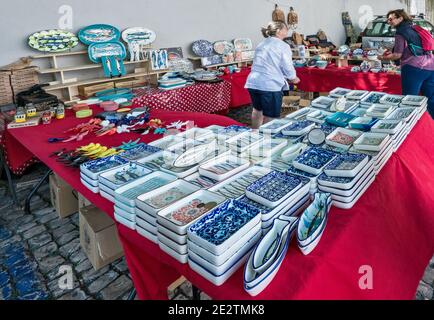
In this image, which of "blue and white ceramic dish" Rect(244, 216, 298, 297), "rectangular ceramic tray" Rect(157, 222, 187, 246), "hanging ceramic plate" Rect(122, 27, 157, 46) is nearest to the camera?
"blue and white ceramic dish" Rect(244, 216, 298, 297)

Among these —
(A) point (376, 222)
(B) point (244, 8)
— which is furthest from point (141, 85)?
(A) point (376, 222)

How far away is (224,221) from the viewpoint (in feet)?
3.28

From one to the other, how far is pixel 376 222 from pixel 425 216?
0.49m

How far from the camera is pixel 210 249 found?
87cm

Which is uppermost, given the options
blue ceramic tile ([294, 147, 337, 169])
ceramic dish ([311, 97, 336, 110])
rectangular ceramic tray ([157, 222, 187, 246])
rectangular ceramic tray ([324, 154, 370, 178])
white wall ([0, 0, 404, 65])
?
white wall ([0, 0, 404, 65])

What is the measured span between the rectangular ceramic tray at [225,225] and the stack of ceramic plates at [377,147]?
2.37 feet

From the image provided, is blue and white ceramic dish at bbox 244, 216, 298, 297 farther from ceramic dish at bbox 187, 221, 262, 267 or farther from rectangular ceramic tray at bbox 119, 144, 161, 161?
rectangular ceramic tray at bbox 119, 144, 161, 161

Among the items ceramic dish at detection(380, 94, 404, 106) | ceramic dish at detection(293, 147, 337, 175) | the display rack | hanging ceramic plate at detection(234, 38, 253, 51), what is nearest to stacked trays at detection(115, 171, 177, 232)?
ceramic dish at detection(293, 147, 337, 175)

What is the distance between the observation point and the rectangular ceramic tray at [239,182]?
1235 mm

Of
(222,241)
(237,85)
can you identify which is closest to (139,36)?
(237,85)

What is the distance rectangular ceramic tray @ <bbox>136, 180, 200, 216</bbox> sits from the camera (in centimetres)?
107

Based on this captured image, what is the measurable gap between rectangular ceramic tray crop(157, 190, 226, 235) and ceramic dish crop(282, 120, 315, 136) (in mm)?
783

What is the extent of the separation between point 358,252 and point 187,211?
579 millimetres

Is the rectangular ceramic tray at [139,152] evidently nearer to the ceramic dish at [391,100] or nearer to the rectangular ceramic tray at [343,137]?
the rectangular ceramic tray at [343,137]
